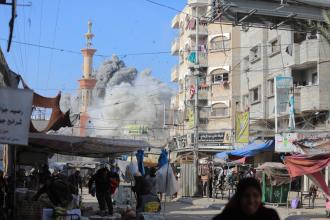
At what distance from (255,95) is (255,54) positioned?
296 cm

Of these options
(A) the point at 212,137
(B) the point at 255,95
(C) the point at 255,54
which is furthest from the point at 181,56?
(B) the point at 255,95

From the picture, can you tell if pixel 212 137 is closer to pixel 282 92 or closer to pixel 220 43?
pixel 220 43

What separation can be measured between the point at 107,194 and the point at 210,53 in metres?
40.5

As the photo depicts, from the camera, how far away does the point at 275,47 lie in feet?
124

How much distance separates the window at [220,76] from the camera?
56.1 meters

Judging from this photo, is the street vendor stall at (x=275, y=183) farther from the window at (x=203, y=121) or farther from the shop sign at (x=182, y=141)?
the window at (x=203, y=121)

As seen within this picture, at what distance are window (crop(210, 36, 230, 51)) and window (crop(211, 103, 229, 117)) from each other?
18.2 feet

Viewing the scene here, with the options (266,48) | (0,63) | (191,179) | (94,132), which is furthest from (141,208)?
(94,132)

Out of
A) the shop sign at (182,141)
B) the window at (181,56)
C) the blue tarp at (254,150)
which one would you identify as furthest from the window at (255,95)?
the window at (181,56)

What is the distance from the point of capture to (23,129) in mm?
9961

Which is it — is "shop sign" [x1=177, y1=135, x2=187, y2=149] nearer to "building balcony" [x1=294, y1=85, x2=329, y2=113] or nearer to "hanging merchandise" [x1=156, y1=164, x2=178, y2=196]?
"building balcony" [x1=294, y1=85, x2=329, y2=113]

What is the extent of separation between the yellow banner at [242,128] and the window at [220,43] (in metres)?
21.6

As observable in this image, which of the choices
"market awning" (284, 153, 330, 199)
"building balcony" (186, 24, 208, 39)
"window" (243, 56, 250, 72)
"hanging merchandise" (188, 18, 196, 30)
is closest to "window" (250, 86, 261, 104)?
"window" (243, 56, 250, 72)

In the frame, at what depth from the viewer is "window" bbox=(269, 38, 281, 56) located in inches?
1463
